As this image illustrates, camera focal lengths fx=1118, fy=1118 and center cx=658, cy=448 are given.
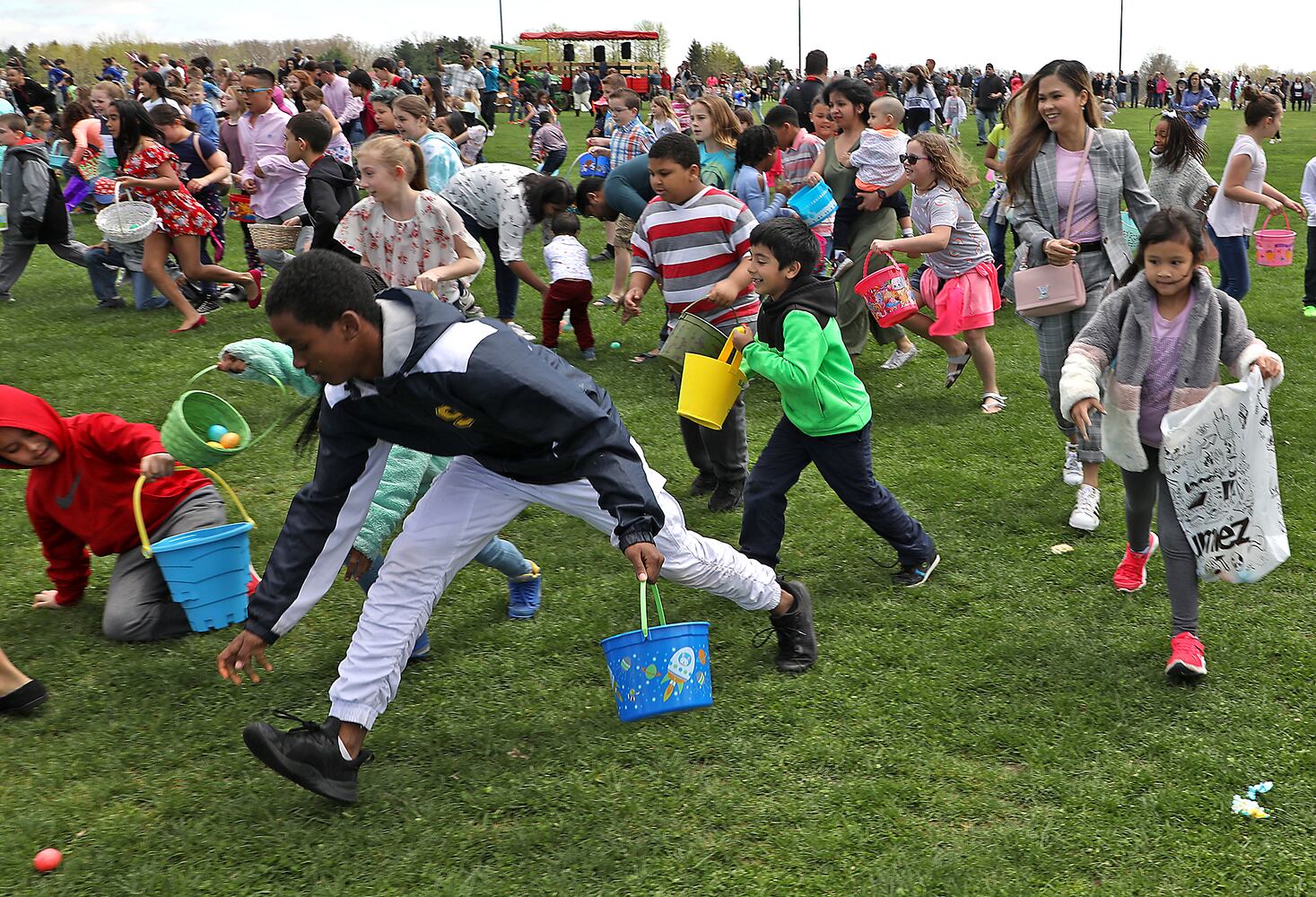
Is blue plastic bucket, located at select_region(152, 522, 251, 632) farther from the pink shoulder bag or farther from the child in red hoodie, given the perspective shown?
the pink shoulder bag

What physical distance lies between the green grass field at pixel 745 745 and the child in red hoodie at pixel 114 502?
19cm

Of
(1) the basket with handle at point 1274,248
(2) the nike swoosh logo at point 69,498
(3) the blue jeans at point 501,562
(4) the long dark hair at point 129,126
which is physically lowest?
(3) the blue jeans at point 501,562

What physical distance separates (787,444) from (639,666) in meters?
1.47

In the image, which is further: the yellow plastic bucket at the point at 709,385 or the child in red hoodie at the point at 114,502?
the yellow plastic bucket at the point at 709,385

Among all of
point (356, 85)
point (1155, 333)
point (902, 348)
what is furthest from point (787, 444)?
point (356, 85)

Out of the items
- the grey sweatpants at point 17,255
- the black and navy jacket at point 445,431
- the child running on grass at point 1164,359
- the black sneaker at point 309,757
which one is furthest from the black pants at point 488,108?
the black sneaker at point 309,757

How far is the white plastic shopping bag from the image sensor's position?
3695 mm

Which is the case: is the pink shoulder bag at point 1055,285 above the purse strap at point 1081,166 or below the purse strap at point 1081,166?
below

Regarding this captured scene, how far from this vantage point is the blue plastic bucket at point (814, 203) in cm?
710

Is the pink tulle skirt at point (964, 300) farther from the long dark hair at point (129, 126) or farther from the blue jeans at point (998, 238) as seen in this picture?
the long dark hair at point (129, 126)

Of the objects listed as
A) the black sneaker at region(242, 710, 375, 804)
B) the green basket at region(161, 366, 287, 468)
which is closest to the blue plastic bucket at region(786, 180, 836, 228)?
the green basket at region(161, 366, 287, 468)

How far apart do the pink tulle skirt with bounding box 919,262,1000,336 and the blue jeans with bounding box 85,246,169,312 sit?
23.4 ft

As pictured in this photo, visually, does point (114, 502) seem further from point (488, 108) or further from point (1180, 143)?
point (488, 108)

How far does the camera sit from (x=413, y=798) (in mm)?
3551
